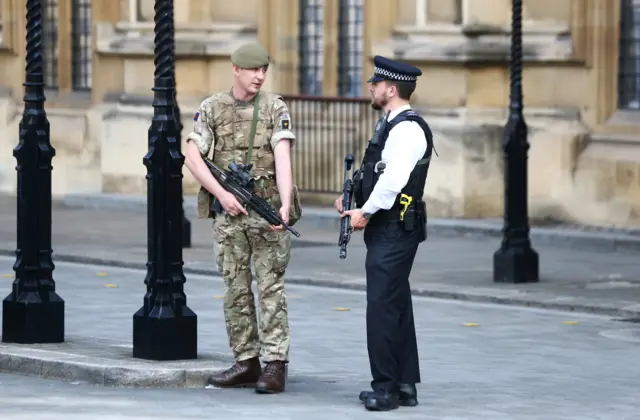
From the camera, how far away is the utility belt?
33.9 ft

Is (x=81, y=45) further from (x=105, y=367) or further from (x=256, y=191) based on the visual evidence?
(x=256, y=191)

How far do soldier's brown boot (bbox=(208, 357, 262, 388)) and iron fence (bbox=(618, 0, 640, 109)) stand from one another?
11.6m

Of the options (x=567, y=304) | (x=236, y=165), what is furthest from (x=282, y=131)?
(x=567, y=304)

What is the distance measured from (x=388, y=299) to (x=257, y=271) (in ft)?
2.84

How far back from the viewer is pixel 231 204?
10688mm

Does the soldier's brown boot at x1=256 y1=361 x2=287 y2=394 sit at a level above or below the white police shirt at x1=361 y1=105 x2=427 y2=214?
below

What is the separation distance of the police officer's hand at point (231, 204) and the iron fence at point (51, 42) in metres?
18.9

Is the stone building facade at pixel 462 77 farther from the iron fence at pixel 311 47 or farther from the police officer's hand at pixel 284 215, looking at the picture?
the police officer's hand at pixel 284 215

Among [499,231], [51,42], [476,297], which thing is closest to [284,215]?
[476,297]

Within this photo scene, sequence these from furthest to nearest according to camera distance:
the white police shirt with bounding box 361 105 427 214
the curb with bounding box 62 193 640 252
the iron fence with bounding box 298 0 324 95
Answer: the iron fence with bounding box 298 0 324 95 < the curb with bounding box 62 193 640 252 < the white police shirt with bounding box 361 105 427 214

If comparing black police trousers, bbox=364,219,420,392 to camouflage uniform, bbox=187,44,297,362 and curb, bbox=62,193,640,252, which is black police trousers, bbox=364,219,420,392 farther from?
curb, bbox=62,193,640,252

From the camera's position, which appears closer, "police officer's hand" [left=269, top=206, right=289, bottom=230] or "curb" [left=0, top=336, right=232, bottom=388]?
"police officer's hand" [left=269, top=206, right=289, bottom=230]

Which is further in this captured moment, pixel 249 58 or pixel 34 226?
pixel 34 226

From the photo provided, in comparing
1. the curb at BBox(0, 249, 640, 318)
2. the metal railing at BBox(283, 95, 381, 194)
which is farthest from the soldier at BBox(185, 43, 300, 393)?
the metal railing at BBox(283, 95, 381, 194)
